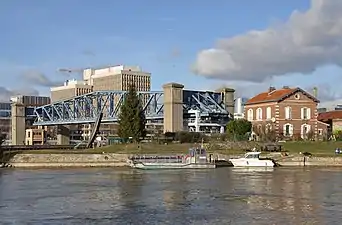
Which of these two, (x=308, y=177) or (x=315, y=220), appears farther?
(x=308, y=177)

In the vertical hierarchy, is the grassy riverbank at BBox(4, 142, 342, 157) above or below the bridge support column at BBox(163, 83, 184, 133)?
below

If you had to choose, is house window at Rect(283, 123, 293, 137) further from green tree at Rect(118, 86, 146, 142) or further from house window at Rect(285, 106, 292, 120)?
green tree at Rect(118, 86, 146, 142)

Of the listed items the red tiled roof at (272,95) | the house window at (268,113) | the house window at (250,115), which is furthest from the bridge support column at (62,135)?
the house window at (268,113)

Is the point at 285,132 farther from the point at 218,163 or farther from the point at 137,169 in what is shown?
the point at 137,169

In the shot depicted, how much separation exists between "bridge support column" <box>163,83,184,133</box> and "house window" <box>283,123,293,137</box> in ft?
98.8

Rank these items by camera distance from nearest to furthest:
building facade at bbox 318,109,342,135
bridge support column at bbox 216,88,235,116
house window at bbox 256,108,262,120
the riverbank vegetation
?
the riverbank vegetation → house window at bbox 256,108,262,120 → building facade at bbox 318,109,342,135 → bridge support column at bbox 216,88,235,116

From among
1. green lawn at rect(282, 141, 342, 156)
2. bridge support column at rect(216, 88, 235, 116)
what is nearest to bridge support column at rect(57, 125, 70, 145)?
bridge support column at rect(216, 88, 235, 116)

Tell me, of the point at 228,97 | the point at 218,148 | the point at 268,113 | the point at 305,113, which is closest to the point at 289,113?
the point at 305,113

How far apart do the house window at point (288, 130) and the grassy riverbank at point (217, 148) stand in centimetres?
1615

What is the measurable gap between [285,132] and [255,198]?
7774 centimetres

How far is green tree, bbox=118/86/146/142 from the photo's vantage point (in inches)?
4235

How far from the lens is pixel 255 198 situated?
4350 cm

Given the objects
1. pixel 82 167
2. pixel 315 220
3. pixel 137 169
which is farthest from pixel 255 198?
pixel 82 167

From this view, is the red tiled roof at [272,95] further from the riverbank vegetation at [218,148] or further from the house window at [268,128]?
the riverbank vegetation at [218,148]
